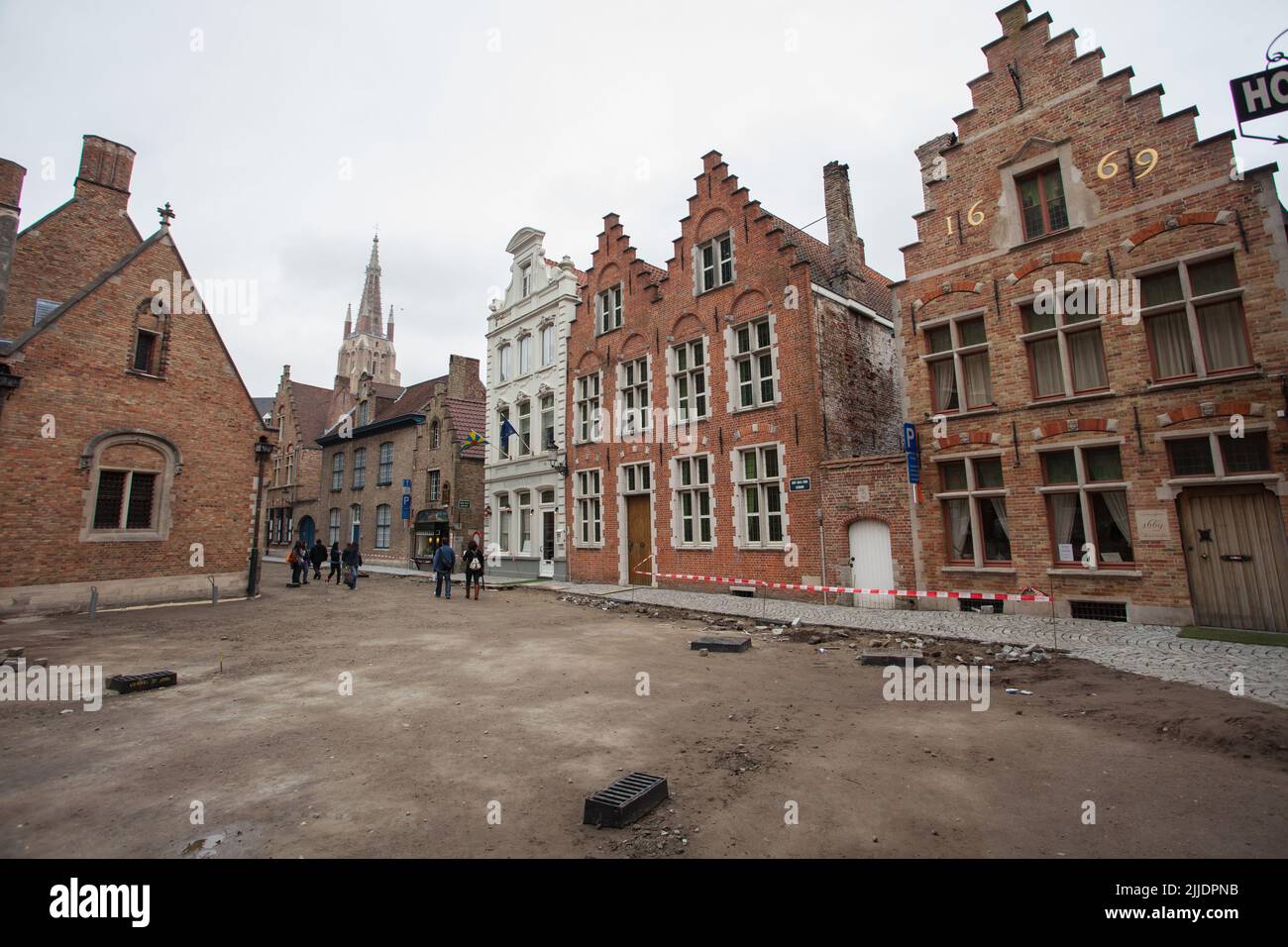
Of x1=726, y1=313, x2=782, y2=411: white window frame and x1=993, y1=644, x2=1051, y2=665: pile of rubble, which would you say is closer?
x1=993, y1=644, x2=1051, y2=665: pile of rubble

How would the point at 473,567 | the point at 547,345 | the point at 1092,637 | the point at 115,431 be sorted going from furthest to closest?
the point at 547,345 < the point at 473,567 < the point at 115,431 < the point at 1092,637

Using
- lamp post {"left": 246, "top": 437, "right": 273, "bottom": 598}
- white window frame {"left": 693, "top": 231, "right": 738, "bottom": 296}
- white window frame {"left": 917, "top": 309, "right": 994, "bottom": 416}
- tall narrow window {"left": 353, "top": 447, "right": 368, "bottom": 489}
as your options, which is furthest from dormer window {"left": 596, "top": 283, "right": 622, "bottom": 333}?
tall narrow window {"left": 353, "top": 447, "right": 368, "bottom": 489}

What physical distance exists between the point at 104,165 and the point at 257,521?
14.6 m

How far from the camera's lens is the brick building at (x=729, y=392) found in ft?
52.8

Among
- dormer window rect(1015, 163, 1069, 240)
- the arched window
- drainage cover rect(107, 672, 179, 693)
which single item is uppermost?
dormer window rect(1015, 163, 1069, 240)

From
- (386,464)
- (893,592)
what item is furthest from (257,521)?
(893,592)

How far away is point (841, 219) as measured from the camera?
1819 centimetres

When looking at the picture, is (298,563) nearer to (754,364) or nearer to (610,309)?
(610,309)

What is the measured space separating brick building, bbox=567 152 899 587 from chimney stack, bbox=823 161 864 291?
55mm

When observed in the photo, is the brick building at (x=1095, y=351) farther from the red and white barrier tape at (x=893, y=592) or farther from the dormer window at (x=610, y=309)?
the dormer window at (x=610, y=309)

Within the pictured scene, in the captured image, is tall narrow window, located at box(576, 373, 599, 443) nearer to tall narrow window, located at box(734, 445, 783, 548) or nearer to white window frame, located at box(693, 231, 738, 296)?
white window frame, located at box(693, 231, 738, 296)

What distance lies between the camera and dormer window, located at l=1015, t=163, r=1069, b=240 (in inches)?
495

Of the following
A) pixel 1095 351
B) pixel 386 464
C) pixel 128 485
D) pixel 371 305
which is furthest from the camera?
pixel 371 305

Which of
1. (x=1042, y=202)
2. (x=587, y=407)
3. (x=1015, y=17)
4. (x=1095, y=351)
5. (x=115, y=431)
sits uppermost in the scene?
(x=1015, y=17)
